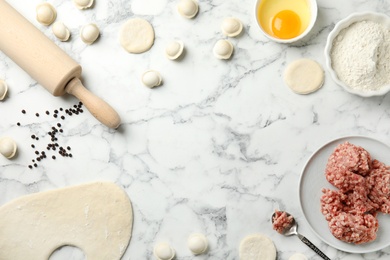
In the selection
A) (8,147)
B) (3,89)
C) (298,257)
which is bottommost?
(298,257)

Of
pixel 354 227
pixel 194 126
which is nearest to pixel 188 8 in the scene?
pixel 194 126

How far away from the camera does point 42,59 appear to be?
5.90 feet

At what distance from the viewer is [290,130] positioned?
1.86 m

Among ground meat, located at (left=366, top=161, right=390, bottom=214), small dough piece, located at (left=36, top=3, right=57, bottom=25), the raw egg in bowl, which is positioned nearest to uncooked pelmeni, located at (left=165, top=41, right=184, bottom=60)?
the raw egg in bowl

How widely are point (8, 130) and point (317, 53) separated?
0.95 m

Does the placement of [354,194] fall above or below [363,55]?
below

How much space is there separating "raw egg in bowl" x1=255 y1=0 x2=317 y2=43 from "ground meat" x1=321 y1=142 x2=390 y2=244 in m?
0.35

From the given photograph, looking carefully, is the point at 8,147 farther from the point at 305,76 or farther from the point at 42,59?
the point at 305,76

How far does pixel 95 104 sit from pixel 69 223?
1.22ft

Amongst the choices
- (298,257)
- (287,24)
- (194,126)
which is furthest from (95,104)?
(298,257)

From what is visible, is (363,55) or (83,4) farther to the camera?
(83,4)

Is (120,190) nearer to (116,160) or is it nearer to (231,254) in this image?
(116,160)

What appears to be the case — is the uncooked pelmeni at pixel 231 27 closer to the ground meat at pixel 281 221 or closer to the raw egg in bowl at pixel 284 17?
the raw egg in bowl at pixel 284 17

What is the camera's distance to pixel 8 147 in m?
1.92
